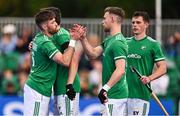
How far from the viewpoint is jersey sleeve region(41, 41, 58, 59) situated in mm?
13023

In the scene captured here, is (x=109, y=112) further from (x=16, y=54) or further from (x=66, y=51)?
(x=16, y=54)

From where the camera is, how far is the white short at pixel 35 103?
1337 cm

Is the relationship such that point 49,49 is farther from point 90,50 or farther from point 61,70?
point 90,50

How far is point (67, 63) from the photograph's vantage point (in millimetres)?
12953

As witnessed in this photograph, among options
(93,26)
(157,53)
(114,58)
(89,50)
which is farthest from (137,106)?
(93,26)

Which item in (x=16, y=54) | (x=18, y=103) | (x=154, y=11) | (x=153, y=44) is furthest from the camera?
(x=154, y=11)

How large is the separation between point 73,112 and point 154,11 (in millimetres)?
12757

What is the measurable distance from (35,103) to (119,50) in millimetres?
1601

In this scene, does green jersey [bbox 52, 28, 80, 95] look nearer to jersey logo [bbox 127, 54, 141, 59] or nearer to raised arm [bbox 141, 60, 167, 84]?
raised arm [bbox 141, 60, 167, 84]

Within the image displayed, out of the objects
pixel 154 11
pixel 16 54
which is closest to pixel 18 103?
pixel 16 54

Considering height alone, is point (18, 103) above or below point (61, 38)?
below

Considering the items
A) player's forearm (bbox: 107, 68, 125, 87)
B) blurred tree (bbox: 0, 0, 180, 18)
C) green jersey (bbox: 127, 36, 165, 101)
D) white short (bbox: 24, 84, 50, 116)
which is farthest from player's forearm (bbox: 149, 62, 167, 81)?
blurred tree (bbox: 0, 0, 180, 18)

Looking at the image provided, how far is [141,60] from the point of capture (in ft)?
46.6

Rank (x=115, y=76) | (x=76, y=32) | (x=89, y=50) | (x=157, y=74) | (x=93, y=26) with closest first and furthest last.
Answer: (x=115, y=76), (x=76, y=32), (x=89, y=50), (x=157, y=74), (x=93, y=26)
